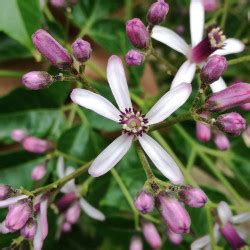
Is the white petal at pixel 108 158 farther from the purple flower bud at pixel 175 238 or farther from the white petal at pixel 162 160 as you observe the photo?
the purple flower bud at pixel 175 238

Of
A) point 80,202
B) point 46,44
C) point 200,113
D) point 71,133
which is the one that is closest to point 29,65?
point 71,133

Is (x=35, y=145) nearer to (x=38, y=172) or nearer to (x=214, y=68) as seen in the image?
(x=38, y=172)

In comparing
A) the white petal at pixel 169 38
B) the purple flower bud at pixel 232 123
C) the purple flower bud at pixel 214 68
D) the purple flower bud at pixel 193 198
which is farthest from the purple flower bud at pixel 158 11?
the purple flower bud at pixel 193 198

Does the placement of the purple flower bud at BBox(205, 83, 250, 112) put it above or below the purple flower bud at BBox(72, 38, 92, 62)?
below

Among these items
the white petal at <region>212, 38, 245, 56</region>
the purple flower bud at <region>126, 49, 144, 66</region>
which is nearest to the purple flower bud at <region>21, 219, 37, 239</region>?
the purple flower bud at <region>126, 49, 144, 66</region>

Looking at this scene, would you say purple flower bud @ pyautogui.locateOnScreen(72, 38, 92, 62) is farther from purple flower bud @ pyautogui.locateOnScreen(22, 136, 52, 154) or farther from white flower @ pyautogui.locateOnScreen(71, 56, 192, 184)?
purple flower bud @ pyautogui.locateOnScreen(22, 136, 52, 154)

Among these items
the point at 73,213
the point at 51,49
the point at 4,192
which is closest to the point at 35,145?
the point at 73,213
